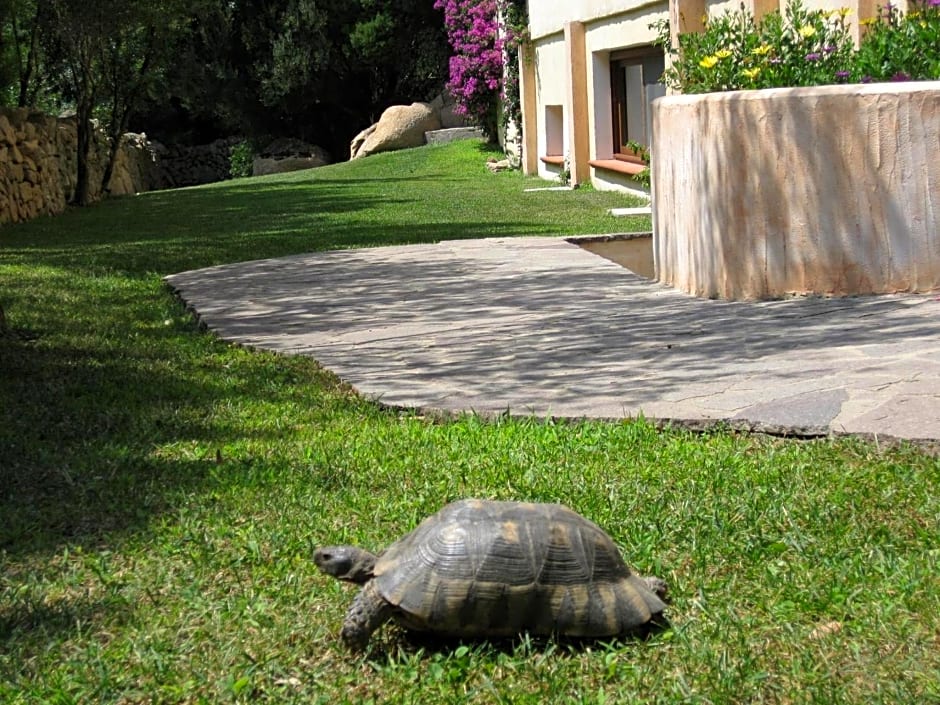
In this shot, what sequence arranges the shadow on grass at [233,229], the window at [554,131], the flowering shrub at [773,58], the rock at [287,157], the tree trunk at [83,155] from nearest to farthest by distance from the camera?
the flowering shrub at [773,58], the shadow on grass at [233,229], the tree trunk at [83,155], the window at [554,131], the rock at [287,157]

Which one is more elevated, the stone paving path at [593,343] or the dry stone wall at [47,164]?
the dry stone wall at [47,164]

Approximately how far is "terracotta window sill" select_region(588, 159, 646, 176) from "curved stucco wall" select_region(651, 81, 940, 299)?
955cm

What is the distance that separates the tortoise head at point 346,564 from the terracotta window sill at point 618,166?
14346 millimetres

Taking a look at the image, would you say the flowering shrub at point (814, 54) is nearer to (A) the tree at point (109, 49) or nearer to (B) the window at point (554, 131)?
(B) the window at point (554, 131)

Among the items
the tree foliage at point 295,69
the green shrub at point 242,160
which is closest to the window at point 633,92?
the tree foliage at point 295,69

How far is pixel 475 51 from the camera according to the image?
89.8 ft

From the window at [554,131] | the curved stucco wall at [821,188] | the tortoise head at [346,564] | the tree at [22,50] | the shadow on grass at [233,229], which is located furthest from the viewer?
the window at [554,131]

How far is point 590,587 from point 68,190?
21231 mm

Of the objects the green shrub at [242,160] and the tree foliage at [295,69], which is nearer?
the tree foliage at [295,69]

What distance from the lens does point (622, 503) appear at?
4234mm

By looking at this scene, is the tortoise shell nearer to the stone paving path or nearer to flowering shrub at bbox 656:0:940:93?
the stone paving path

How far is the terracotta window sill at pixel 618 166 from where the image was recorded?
17.7 meters

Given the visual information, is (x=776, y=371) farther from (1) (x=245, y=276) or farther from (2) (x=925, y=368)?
(1) (x=245, y=276)

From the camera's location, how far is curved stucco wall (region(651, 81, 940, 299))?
7.41 meters
